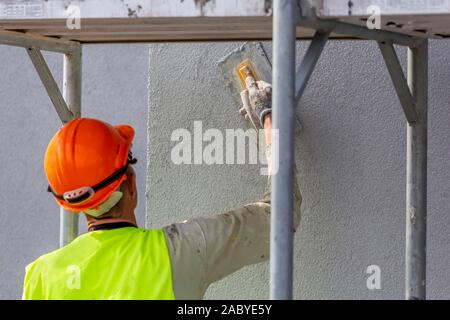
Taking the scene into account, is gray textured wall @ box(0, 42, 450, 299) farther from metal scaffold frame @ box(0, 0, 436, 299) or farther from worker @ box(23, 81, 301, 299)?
worker @ box(23, 81, 301, 299)

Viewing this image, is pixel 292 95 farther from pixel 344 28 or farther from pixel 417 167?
pixel 417 167

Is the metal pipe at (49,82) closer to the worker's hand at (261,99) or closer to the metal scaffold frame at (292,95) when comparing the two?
the metal scaffold frame at (292,95)

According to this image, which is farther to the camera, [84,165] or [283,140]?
[84,165]

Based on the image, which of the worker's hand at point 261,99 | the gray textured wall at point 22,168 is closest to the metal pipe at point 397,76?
the worker's hand at point 261,99

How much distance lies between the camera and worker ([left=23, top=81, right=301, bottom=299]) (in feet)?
11.4

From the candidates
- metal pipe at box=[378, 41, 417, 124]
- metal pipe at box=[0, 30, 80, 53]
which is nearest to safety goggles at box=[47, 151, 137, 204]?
metal pipe at box=[0, 30, 80, 53]

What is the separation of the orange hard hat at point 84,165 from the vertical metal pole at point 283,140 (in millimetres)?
729

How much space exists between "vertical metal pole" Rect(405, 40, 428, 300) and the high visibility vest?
1077 mm

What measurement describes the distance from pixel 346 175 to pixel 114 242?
166 cm

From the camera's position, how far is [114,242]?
3559mm

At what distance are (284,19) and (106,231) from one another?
1.03m

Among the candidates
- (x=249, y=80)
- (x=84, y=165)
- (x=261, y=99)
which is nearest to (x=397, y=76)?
(x=261, y=99)

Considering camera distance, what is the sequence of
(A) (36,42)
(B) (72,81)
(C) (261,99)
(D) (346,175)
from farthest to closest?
(D) (346,175) < (B) (72,81) < (A) (36,42) < (C) (261,99)

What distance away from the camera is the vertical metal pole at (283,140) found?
118 inches
